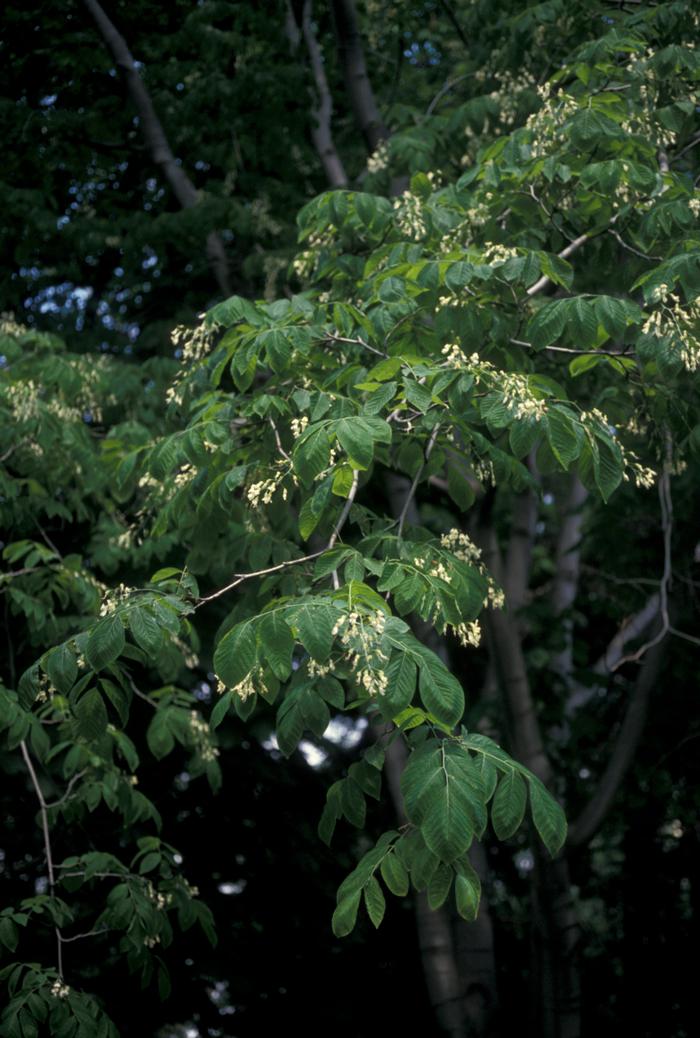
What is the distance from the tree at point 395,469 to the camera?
9.89 ft

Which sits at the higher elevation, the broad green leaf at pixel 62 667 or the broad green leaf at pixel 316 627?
the broad green leaf at pixel 316 627

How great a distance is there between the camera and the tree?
9.89 feet

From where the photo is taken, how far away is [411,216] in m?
4.68

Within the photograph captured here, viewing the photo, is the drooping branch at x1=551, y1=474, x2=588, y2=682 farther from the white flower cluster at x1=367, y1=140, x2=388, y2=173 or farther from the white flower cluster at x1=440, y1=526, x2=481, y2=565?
the white flower cluster at x1=440, y1=526, x2=481, y2=565

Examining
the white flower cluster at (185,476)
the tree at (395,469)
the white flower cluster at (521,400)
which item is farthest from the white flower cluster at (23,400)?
the white flower cluster at (521,400)

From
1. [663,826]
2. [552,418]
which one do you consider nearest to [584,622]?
[663,826]

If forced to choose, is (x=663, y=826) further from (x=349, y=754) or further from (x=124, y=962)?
(x=124, y=962)

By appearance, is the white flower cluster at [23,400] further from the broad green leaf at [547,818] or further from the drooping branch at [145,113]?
the broad green leaf at [547,818]

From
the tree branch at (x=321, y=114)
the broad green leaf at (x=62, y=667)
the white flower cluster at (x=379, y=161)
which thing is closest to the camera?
the broad green leaf at (x=62, y=667)

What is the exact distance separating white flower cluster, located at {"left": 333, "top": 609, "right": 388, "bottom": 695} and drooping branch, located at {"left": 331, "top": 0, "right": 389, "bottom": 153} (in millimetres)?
4687

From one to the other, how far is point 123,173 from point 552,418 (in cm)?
582

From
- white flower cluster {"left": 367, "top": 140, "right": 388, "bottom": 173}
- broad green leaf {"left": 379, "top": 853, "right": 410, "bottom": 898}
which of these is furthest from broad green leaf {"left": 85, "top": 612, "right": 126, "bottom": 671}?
white flower cluster {"left": 367, "top": 140, "right": 388, "bottom": 173}

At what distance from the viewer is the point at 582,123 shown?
4.48 meters

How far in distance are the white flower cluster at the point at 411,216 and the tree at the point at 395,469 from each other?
20mm
